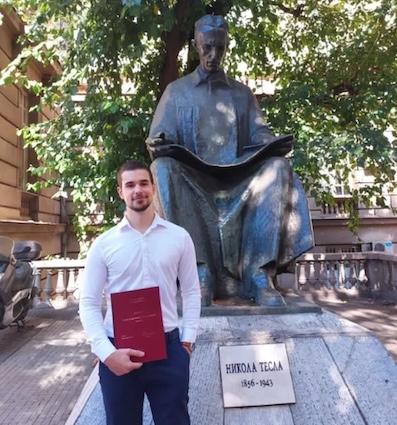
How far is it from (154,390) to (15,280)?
4882 mm

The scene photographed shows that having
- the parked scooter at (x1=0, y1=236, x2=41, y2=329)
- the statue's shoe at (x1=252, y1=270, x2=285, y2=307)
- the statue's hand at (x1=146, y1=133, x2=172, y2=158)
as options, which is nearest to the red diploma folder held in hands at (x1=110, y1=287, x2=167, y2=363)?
the statue's shoe at (x1=252, y1=270, x2=285, y2=307)

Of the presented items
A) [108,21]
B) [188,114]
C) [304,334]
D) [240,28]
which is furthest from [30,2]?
[304,334]

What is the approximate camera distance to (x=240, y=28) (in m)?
9.36

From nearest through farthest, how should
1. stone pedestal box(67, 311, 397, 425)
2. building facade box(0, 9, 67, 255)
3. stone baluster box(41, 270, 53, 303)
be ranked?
stone pedestal box(67, 311, 397, 425) → stone baluster box(41, 270, 53, 303) → building facade box(0, 9, 67, 255)

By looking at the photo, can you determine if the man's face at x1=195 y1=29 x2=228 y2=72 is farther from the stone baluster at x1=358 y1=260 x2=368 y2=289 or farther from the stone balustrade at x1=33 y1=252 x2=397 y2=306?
the stone baluster at x1=358 y1=260 x2=368 y2=289

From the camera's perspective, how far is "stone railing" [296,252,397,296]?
909 centimetres

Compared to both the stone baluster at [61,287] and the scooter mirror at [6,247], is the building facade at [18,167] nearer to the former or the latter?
the stone baluster at [61,287]

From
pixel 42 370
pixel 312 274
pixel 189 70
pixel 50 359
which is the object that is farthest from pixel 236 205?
pixel 312 274

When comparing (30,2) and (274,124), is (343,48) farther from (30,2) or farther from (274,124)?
(30,2)

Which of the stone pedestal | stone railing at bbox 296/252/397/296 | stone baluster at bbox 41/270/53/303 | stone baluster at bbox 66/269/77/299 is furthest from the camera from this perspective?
stone railing at bbox 296/252/397/296

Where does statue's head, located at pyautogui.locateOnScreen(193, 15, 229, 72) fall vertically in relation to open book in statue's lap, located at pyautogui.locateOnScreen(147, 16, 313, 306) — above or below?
above

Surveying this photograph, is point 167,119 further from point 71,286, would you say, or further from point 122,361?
point 71,286

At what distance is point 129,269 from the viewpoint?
5.65 feet

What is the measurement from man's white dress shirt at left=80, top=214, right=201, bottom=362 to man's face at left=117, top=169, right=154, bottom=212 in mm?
73
